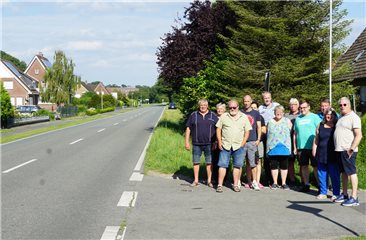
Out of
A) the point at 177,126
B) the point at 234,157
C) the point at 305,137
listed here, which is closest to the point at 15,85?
the point at 177,126

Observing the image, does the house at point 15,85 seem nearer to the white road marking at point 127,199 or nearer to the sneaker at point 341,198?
the white road marking at point 127,199

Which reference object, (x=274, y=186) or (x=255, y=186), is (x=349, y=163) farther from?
(x=255, y=186)

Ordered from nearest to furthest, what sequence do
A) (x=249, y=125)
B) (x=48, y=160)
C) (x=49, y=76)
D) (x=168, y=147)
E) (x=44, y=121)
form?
(x=249, y=125) < (x=48, y=160) < (x=168, y=147) < (x=44, y=121) < (x=49, y=76)

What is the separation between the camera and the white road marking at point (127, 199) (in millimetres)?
7582

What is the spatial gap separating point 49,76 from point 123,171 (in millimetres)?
58432

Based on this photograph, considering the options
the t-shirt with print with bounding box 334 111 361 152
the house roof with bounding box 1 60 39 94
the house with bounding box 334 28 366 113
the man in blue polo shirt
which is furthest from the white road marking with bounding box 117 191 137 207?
the house roof with bounding box 1 60 39 94

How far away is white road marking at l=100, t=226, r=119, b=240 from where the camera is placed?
5684 millimetres

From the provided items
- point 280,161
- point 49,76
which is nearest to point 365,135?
point 280,161

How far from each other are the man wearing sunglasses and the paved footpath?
14.3 inches

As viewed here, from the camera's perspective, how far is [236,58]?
61.0 ft

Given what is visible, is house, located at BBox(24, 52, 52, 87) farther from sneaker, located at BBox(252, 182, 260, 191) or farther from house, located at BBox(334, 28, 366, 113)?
sneaker, located at BBox(252, 182, 260, 191)

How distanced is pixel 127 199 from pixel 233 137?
2.45 m

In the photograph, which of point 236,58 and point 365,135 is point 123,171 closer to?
point 365,135

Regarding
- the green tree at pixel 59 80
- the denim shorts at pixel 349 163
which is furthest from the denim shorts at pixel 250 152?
the green tree at pixel 59 80
